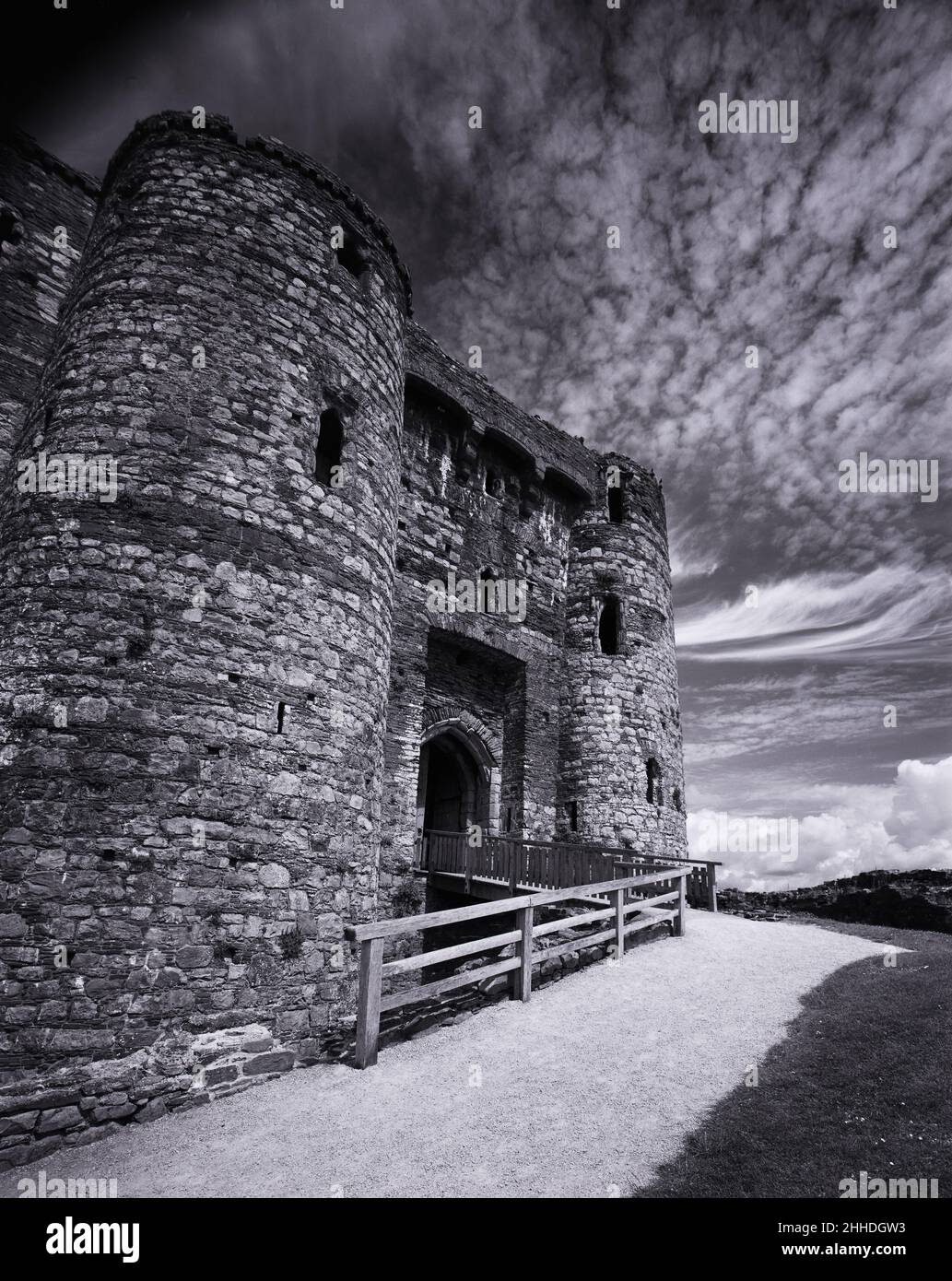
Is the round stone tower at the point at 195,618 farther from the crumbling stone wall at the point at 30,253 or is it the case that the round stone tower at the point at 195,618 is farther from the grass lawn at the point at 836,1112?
the grass lawn at the point at 836,1112

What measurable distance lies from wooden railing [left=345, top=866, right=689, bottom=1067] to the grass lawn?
2626mm

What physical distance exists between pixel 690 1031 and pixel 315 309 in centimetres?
956

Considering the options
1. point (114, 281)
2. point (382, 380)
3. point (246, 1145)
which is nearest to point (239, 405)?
point (114, 281)

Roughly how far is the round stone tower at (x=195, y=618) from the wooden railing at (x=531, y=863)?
14.0 feet

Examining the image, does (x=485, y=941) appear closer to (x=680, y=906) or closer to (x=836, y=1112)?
(x=836, y=1112)

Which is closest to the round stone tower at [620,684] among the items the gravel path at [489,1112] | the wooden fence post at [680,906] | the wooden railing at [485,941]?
the wooden fence post at [680,906]

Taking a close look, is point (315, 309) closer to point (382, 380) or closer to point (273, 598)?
point (382, 380)

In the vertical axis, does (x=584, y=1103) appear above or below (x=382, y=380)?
below

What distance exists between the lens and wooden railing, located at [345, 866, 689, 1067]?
587 centimetres

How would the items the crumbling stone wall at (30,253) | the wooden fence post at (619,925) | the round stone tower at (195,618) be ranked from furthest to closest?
the wooden fence post at (619,925), the crumbling stone wall at (30,253), the round stone tower at (195,618)

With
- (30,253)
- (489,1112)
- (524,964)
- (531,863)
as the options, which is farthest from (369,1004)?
(30,253)

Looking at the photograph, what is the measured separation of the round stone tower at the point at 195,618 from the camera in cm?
568
